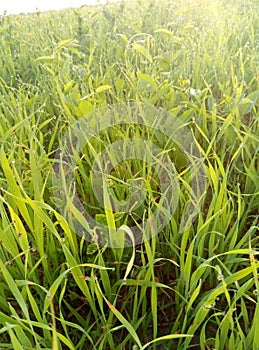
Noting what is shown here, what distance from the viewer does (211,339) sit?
62 cm

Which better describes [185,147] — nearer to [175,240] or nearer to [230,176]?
[230,176]

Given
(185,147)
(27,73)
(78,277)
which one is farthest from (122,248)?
(27,73)

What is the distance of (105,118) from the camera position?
991mm

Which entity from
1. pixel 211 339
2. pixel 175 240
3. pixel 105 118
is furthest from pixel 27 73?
pixel 211 339

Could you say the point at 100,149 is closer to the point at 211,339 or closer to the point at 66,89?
the point at 66,89

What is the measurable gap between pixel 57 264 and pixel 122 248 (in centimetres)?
12

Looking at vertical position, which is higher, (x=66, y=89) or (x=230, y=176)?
(x=66, y=89)

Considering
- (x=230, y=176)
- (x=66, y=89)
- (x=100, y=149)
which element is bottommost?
(x=230, y=176)

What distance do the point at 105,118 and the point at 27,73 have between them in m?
0.74

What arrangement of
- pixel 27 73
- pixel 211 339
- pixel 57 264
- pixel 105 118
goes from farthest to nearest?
1. pixel 27 73
2. pixel 105 118
3. pixel 57 264
4. pixel 211 339

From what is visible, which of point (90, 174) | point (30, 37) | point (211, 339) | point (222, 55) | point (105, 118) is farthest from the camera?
point (30, 37)

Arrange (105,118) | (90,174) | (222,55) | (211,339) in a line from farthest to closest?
(222,55)
(105,118)
(90,174)
(211,339)

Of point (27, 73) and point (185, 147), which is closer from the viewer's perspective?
point (185, 147)

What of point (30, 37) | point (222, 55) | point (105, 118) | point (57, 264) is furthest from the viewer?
point (30, 37)
